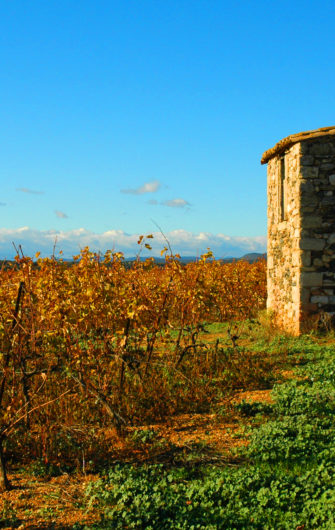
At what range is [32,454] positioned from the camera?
15.5ft

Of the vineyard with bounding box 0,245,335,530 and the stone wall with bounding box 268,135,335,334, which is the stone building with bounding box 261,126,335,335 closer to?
the stone wall with bounding box 268,135,335,334

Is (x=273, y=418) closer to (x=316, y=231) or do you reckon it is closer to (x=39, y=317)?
(x=39, y=317)

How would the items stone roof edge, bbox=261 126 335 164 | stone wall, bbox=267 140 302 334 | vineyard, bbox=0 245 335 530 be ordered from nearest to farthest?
vineyard, bbox=0 245 335 530, stone roof edge, bbox=261 126 335 164, stone wall, bbox=267 140 302 334

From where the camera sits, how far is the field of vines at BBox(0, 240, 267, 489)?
470cm

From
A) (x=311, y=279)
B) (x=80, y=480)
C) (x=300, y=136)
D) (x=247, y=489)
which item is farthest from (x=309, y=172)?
(x=80, y=480)

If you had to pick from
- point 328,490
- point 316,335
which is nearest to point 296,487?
point 328,490

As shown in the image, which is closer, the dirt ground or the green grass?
the green grass

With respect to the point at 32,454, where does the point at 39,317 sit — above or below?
above

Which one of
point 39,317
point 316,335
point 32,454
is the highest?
point 39,317

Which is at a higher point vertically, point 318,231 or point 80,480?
point 318,231

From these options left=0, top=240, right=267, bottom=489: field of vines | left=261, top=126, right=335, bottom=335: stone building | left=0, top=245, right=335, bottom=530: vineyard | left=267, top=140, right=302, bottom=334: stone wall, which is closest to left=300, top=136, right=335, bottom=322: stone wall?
left=261, top=126, right=335, bottom=335: stone building

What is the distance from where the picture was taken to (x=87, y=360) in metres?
5.68

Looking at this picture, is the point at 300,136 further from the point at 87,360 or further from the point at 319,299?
the point at 87,360

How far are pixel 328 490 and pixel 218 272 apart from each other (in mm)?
11400
